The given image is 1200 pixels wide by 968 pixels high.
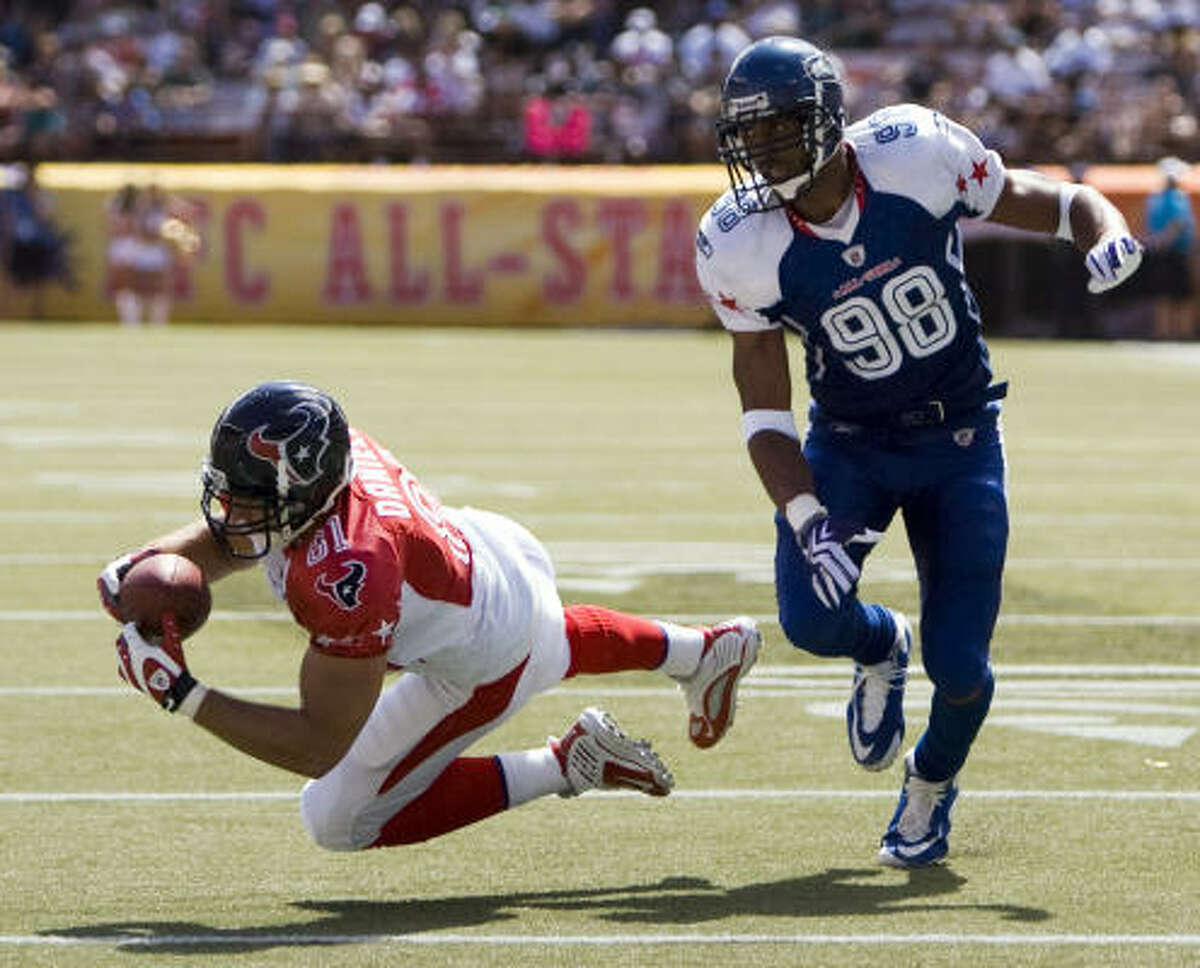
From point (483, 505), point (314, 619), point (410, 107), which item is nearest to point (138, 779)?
point (314, 619)

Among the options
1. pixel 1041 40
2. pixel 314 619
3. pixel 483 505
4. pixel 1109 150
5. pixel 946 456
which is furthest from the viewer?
pixel 1041 40

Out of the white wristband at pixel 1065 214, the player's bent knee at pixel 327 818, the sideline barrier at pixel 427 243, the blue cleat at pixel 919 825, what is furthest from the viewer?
the sideline barrier at pixel 427 243

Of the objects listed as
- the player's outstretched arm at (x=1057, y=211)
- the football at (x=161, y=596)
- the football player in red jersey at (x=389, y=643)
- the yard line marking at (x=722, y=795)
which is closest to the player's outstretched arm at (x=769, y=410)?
the football player in red jersey at (x=389, y=643)

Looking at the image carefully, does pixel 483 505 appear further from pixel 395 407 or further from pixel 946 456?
pixel 946 456

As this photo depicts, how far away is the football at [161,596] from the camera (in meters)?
5.35

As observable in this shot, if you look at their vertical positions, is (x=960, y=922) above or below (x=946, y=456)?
below

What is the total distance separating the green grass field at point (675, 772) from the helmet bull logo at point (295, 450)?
0.86 meters

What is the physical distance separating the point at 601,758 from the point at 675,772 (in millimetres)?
1040

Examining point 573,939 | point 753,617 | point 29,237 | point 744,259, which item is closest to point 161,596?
point 573,939

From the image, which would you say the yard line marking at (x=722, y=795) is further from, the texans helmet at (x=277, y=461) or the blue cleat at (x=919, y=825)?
the texans helmet at (x=277, y=461)

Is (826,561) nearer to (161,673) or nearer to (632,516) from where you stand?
(161,673)

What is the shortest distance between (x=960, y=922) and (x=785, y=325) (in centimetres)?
147

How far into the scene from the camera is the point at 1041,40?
26.4 m

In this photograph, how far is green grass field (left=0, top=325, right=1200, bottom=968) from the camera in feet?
17.2
